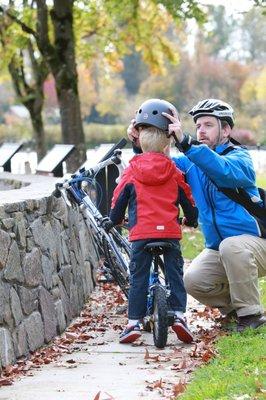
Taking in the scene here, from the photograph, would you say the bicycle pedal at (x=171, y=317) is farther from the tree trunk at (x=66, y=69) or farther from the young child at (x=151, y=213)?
the tree trunk at (x=66, y=69)

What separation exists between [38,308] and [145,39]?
1918 cm

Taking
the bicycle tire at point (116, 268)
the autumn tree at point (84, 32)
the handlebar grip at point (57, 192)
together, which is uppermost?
the autumn tree at point (84, 32)

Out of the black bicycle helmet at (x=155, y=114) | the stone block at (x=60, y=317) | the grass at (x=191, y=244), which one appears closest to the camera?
the black bicycle helmet at (x=155, y=114)

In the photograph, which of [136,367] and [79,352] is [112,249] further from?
[136,367]

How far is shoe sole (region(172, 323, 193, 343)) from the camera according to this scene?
24.6 feet

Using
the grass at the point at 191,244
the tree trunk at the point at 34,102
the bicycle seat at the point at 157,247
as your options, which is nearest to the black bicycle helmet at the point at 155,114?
the bicycle seat at the point at 157,247

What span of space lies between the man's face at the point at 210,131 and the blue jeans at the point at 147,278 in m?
0.81

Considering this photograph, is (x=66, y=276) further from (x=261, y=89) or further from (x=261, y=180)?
(x=261, y=89)

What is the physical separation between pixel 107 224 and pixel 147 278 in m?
0.58

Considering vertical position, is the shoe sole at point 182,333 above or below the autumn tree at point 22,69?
below

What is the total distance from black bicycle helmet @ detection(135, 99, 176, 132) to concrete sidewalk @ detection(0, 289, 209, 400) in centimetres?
156

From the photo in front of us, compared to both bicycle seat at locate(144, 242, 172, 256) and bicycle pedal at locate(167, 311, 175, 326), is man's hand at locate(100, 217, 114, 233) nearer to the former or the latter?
bicycle seat at locate(144, 242, 172, 256)

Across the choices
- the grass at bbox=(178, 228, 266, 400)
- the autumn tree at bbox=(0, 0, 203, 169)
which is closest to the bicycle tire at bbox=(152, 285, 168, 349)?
the grass at bbox=(178, 228, 266, 400)

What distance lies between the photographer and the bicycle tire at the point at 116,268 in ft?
28.3
